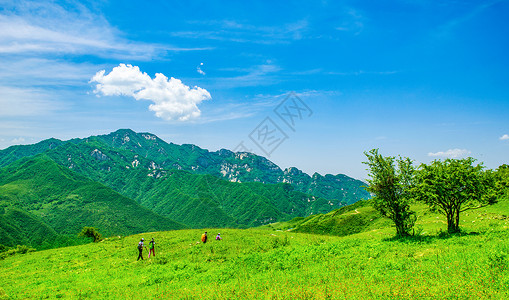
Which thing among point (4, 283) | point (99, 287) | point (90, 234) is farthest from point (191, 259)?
point (90, 234)

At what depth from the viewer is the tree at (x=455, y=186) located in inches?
1045

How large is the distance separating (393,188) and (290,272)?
53.1 feet

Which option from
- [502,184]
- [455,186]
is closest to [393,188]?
[455,186]

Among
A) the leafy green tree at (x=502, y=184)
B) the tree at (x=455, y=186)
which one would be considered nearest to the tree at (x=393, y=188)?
the tree at (x=455, y=186)

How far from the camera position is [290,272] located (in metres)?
21.1

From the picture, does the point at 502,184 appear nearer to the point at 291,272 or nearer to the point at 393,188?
the point at 393,188

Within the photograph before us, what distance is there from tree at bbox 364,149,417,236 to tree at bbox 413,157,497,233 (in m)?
1.43

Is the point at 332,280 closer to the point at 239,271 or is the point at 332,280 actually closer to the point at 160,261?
the point at 239,271

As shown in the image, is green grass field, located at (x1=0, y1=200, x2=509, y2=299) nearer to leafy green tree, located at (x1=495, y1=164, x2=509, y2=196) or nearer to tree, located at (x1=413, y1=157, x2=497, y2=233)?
tree, located at (x1=413, y1=157, x2=497, y2=233)

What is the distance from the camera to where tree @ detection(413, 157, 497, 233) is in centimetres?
2653

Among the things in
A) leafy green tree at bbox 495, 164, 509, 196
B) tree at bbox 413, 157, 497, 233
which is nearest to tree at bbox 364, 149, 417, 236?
tree at bbox 413, 157, 497, 233

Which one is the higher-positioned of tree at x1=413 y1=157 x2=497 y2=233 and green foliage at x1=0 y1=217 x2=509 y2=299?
tree at x1=413 y1=157 x2=497 y2=233

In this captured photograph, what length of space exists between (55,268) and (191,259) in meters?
20.0

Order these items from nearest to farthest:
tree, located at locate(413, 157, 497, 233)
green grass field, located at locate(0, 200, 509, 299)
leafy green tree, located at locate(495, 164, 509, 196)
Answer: green grass field, located at locate(0, 200, 509, 299) → tree, located at locate(413, 157, 497, 233) → leafy green tree, located at locate(495, 164, 509, 196)
